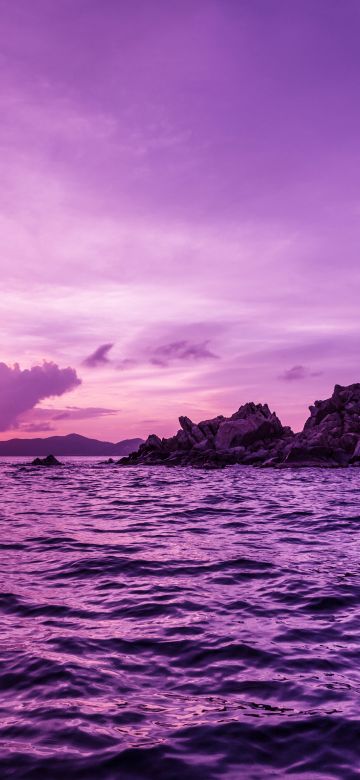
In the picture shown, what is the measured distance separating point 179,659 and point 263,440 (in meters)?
81.3

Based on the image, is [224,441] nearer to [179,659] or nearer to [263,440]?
[263,440]

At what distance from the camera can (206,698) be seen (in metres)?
5.45

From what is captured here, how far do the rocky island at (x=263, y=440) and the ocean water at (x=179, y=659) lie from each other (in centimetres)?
5397

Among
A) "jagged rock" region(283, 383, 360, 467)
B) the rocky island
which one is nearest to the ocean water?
"jagged rock" region(283, 383, 360, 467)

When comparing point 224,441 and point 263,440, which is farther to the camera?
point 263,440

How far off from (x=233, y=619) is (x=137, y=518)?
1190 centimetres

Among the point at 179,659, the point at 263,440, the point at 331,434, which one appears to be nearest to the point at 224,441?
the point at 263,440

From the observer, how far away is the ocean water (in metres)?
4.46

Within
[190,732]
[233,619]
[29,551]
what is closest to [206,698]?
[190,732]

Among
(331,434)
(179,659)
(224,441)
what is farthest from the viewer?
(224,441)

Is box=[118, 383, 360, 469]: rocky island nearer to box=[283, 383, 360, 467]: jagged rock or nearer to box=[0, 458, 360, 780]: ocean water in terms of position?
box=[283, 383, 360, 467]: jagged rock

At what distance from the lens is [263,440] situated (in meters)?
86.5

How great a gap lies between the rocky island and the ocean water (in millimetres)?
53974

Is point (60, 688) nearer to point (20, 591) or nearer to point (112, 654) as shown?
point (112, 654)
